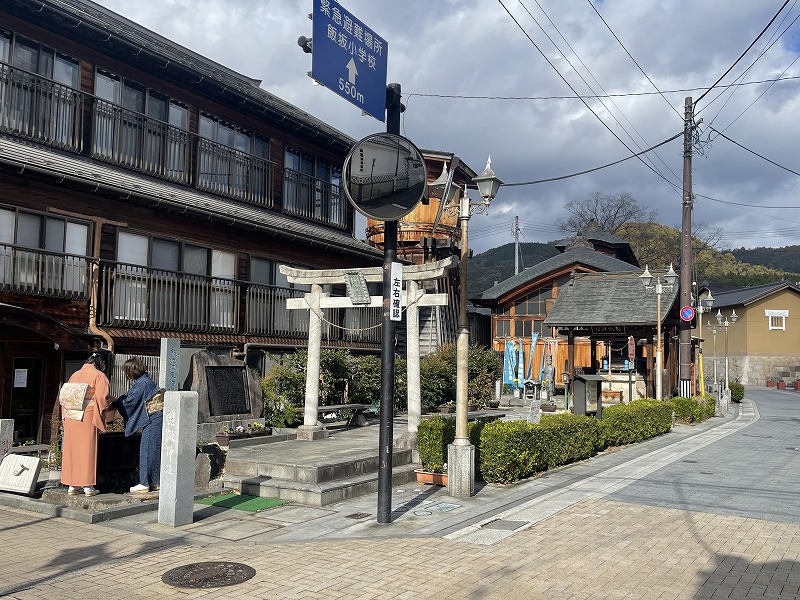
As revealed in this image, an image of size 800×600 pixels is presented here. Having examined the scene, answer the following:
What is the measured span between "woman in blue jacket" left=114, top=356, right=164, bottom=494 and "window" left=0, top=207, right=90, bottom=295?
5.52 metres

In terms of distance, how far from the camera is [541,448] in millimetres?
12758

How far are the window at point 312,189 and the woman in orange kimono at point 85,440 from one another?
13.7 metres

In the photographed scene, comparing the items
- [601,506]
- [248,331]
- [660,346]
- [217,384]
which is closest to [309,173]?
[248,331]

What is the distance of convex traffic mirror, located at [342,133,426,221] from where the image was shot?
9297 mm

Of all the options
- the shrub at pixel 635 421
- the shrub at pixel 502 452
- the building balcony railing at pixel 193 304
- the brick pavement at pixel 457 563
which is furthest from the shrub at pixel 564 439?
the building balcony railing at pixel 193 304

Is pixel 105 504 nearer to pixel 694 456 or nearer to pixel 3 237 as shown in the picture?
pixel 3 237

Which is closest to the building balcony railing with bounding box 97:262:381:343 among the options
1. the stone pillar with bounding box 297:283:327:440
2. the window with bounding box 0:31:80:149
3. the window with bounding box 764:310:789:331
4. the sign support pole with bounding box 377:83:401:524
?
the stone pillar with bounding box 297:283:327:440

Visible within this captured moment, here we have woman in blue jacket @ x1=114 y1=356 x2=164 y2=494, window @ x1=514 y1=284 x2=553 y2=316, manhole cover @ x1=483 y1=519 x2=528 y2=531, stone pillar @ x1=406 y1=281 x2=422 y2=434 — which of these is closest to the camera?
manhole cover @ x1=483 y1=519 x2=528 y2=531

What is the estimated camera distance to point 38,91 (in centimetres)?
1535

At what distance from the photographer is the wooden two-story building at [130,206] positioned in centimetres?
1442

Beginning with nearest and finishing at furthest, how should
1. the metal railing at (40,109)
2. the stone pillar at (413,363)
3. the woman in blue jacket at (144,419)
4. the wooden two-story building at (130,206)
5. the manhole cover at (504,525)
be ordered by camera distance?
the manhole cover at (504,525)
the woman in blue jacket at (144,419)
the stone pillar at (413,363)
the wooden two-story building at (130,206)
the metal railing at (40,109)

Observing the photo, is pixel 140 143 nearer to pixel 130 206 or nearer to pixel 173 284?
pixel 130 206

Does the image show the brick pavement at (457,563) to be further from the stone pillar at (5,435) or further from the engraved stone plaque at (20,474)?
the stone pillar at (5,435)

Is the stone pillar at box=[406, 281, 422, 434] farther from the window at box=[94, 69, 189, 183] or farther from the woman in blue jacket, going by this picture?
the window at box=[94, 69, 189, 183]
